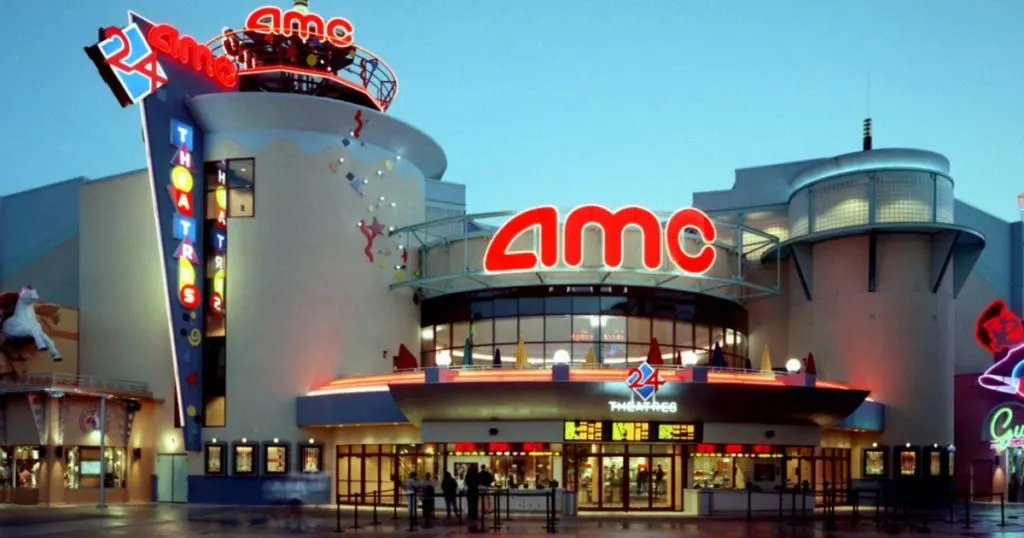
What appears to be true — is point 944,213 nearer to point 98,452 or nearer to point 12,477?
point 98,452

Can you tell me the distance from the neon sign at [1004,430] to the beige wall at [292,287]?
27.5 meters

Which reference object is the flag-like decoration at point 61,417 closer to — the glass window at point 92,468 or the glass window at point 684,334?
the glass window at point 92,468

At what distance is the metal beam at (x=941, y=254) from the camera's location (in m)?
50.7

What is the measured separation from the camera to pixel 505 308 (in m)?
50.7

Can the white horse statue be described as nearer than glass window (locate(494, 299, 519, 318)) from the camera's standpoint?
Yes

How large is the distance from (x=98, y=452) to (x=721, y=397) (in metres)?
27.0

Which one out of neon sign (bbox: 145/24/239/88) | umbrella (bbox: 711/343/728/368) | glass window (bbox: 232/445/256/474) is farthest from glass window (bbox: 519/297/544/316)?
neon sign (bbox: 145/24/239/88)

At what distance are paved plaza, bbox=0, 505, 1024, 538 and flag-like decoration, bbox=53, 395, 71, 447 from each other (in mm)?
4714

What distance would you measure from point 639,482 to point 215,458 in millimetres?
18445

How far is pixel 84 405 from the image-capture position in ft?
158

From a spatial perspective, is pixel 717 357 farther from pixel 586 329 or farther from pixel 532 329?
pixel 532 329

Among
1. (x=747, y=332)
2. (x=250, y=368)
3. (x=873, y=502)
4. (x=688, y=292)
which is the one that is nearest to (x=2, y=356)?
(x=250, y=368)

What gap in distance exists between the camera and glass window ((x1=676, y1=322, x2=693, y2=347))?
51.1m

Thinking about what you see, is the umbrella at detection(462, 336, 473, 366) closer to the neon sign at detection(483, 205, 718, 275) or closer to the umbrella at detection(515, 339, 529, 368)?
the umbrella at detection(515, 339, 529, 368)
